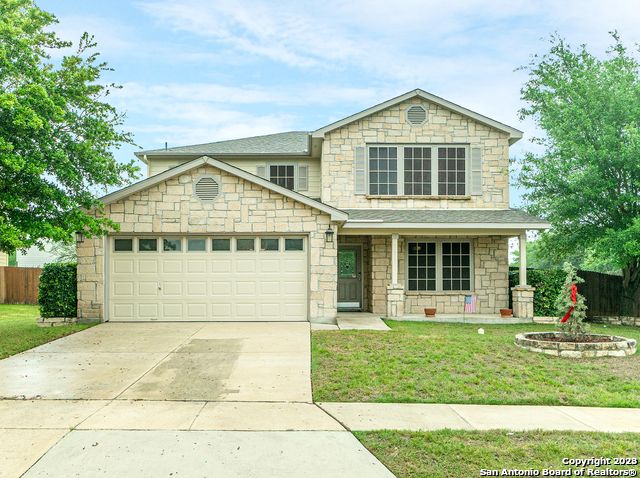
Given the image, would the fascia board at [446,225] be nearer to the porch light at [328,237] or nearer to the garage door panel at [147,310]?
the porch light at [328,237]

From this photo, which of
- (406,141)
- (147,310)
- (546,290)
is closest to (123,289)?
(147,310)

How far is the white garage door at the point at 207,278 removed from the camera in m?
12.1

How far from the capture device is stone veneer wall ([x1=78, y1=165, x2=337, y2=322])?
1186cm

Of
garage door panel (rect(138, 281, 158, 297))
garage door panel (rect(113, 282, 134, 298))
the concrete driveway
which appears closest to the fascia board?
the concrete driveway

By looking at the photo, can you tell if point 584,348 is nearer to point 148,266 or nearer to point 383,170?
point 383,170

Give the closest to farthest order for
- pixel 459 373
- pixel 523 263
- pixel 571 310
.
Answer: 1. pixel 459 373
2. pixel 571 310
3. pixel 523 263

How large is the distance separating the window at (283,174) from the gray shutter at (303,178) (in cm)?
21

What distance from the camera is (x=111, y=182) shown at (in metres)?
11.8

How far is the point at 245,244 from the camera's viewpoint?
12258mm

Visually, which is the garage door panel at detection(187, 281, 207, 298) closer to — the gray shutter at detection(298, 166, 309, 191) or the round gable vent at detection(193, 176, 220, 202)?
the round gable vent at detection(193, 176, 220, 202)

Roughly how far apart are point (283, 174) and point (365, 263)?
13.8 feet

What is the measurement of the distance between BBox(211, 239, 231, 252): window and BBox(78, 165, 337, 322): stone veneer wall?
376 mm

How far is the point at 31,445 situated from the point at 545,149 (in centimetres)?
1557

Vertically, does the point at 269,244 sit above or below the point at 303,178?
below
